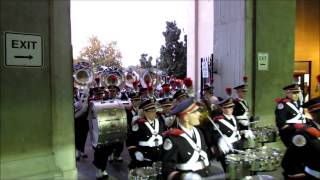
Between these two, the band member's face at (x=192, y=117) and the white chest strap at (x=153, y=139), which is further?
the white chest strap at (x=153, y=139)

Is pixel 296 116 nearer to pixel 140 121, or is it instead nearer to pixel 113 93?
pixel 140 121

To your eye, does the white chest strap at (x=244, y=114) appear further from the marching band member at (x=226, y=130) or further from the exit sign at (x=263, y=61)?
the marching band member at (x=226, y=130)

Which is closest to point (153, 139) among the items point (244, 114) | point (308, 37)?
point (244, 114)

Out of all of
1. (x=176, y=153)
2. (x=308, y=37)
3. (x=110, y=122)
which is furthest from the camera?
(x=308, y=37)

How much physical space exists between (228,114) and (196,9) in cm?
1439

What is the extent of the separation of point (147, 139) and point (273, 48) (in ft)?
15.8

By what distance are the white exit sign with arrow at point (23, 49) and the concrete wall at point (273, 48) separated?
5.32 meters

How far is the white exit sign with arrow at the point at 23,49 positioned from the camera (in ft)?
16.9

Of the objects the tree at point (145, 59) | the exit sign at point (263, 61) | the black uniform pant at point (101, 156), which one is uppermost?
the tree at point (145, 59)

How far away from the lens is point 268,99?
30.1 ft

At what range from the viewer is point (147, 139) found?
19.1 ft

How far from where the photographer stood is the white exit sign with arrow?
5.14m

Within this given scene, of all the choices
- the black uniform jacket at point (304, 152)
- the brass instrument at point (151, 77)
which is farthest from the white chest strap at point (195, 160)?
the brass instrument at point (151, 77)

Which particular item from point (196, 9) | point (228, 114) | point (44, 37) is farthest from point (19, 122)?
point (196, 9)
